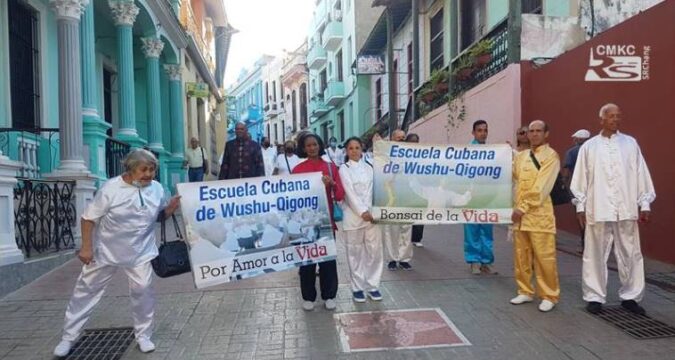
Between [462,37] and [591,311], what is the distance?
11269mm

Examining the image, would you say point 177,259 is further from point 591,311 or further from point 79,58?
point 79,58

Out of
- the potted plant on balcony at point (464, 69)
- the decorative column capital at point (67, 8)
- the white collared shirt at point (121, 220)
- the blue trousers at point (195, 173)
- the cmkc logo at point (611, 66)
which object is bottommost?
the white collared shirt at point (121, 220)

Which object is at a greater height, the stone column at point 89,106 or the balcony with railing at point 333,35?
the balcony with railing at point 333,35

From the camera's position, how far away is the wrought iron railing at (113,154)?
10.2 meters

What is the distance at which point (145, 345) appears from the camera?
169 inches

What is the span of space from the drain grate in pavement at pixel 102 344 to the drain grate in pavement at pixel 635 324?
3855 millimetres

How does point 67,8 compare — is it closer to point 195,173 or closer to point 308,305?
point 308,305

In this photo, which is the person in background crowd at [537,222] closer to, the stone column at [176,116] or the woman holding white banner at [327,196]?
the woman holding white banner at [327,196]

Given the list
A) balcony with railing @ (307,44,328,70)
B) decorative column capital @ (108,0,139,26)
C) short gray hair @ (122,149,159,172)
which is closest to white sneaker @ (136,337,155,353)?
short gray hair @ (122,149,159,172)

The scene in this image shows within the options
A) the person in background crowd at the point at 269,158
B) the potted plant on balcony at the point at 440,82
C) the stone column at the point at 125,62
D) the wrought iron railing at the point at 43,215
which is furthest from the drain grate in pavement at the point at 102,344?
the potted plant on balcony at the point at 440,82

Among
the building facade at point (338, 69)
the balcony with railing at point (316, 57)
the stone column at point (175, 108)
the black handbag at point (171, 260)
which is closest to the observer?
the black handbag at point (171, 260)

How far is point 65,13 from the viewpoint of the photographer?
330 inches

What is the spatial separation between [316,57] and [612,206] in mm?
32704

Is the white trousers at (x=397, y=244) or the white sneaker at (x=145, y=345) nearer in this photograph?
the white sneaker at (x=145, y=345)
